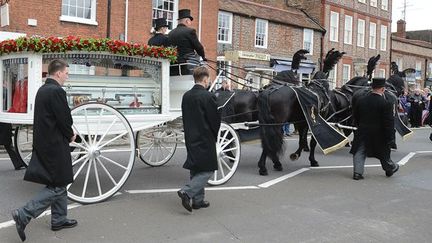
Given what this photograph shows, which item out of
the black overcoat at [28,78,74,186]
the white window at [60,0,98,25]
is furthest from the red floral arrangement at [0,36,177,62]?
the white window at [60,0,98,25]

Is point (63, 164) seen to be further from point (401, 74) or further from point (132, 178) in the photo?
point (401, 74)

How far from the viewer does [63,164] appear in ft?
16.4

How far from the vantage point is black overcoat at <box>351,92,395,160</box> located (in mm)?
8422

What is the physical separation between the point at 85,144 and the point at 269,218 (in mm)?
2488

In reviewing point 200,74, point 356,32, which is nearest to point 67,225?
point 200,74

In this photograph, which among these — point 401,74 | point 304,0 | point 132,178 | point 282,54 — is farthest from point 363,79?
point 304,0

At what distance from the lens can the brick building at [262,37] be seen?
2555 cm

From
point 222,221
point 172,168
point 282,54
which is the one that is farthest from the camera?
point 282,54

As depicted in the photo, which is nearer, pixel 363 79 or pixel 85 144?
pixel 85 144

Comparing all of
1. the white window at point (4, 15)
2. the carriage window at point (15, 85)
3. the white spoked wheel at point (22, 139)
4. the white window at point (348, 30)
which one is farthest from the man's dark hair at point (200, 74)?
the white window at point (348, 30)

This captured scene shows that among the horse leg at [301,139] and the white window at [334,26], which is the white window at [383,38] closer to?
the white window at [334,26]

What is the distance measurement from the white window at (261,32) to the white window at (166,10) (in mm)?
7895

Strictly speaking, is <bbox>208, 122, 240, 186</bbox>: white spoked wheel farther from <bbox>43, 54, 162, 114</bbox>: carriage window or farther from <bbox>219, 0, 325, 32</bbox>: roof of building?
<bbox>219, 0, 325, 32</bbox>: roof of building

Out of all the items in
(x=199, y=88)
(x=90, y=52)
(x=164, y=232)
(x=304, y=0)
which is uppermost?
(x=304, y=0)
